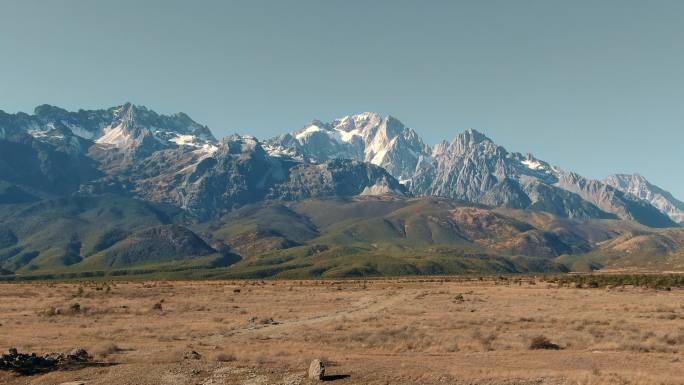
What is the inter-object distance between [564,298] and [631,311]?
28108 millimetres

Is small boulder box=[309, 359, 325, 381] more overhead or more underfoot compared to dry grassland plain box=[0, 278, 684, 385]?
more overhead

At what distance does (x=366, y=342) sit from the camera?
4988cm

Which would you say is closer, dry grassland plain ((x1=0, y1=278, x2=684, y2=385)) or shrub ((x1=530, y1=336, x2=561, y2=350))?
dry grassland plain ((x1=0, y1=278, x2=684, y2=385))

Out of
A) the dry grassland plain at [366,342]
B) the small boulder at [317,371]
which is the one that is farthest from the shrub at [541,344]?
the small boulder at [317,371]

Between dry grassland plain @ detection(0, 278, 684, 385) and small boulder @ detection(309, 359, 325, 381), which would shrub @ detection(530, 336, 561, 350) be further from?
small boulder @ detection(309, 359, 325, 381)

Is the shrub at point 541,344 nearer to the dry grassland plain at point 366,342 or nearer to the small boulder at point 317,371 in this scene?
the dry grassland plain at point 366,342

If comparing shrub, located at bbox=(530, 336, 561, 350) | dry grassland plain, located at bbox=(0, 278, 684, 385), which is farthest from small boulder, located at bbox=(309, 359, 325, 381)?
shrub, located at bbox=(530, 336, 561, 350)

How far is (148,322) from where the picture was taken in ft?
235

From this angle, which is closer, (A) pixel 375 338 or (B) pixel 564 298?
(A) pixel 375 338

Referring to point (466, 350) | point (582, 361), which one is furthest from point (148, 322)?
point (582, 361)

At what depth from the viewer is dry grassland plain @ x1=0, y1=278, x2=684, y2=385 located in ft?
115

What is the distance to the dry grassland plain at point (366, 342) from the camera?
35.1 meters

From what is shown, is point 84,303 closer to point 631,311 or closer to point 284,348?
point 284,348

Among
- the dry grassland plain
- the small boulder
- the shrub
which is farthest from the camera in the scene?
the shrub
